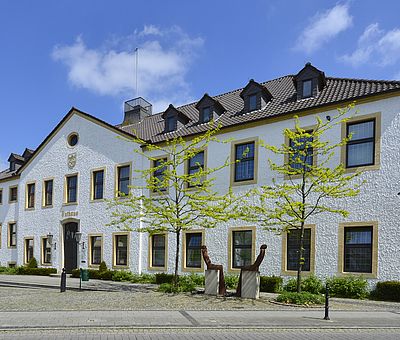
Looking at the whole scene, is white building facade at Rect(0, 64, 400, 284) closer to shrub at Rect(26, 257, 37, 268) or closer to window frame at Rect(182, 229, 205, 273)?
window frame at Rect(182, 229, 205, 273)

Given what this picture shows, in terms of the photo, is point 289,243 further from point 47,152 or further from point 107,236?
point 47,152

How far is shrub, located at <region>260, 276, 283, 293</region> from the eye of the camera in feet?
63.0

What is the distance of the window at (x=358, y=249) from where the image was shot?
17797 millimetres

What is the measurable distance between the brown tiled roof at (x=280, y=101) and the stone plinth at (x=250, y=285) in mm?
7771

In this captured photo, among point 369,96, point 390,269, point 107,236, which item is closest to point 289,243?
point 390,269

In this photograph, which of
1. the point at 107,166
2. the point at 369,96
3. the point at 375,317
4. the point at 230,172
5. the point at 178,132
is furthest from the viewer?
the point at 107,166

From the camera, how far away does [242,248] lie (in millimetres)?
21594

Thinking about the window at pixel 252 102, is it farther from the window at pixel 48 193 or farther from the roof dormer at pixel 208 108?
the window at pixel 48 193

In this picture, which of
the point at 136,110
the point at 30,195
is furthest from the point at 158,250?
the point at 136,110

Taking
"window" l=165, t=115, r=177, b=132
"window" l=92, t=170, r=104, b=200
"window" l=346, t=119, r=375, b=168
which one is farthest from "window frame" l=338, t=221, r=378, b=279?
"window" l=92, t=170, r=104, b=200

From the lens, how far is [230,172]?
73.2ft

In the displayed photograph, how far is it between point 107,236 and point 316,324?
18036 millimetres

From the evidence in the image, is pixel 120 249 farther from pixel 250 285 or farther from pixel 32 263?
pixel 250 285

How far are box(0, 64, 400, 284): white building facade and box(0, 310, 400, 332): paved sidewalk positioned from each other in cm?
523
